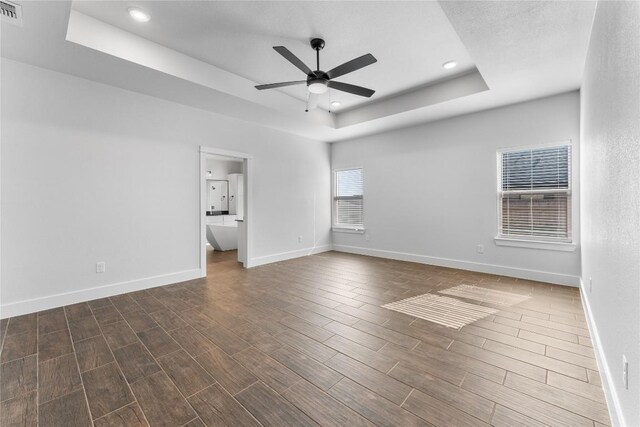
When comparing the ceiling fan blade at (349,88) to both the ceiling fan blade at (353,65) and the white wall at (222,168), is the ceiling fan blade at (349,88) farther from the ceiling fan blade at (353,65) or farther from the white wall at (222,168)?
the white wall at (222,168)

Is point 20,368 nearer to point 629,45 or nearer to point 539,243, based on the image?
point 629,45

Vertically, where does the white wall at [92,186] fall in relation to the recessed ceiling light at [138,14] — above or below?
below

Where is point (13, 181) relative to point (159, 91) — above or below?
below

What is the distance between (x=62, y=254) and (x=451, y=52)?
532 cm

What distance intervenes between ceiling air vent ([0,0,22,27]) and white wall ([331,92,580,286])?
5414 millimetres

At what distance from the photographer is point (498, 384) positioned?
5.99 feet

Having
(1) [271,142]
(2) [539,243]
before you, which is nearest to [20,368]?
(1) [271,142]

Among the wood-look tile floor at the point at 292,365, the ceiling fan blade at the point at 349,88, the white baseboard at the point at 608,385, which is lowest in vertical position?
the wood-look tile floor at the point at 292,365

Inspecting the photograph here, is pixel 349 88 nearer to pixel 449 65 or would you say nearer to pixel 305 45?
pixel 305 45

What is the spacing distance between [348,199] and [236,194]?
477 centimetres

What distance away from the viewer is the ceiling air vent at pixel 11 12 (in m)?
2.21

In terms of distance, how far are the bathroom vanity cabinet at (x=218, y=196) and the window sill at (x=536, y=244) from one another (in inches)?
329

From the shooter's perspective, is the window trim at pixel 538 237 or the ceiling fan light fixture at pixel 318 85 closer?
the ceiling fan light fixture at pixel 318 85

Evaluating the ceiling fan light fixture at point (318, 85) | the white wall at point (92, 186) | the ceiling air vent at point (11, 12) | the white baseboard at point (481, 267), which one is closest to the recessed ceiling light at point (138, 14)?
the ceiling air vent at point (11, 12)
